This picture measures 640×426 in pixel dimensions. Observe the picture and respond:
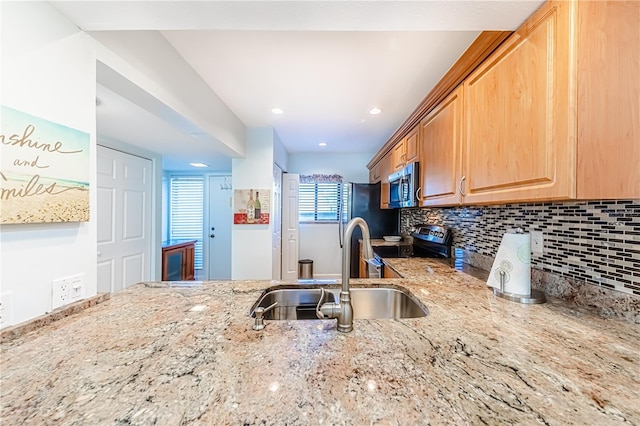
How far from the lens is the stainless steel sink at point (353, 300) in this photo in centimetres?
138

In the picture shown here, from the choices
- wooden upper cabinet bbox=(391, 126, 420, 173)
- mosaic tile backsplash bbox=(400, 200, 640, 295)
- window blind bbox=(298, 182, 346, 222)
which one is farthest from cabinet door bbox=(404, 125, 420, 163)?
window blind bbox=(298, 182, 346, 222)

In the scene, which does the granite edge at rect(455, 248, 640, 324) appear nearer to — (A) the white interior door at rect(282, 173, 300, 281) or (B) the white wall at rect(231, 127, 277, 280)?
(B) the white wall at rect(231, 127, 277, 280)

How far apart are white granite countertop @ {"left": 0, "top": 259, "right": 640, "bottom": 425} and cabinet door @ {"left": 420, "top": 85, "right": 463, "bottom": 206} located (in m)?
0.89

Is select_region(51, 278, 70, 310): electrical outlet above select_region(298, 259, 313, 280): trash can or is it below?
above

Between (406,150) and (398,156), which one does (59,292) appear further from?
(398,156)

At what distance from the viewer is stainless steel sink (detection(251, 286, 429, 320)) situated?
1375 mm

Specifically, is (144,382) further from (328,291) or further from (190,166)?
(190,166)

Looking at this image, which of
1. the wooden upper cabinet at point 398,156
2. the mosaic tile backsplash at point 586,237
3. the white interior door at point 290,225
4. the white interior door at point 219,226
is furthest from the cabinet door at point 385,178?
the white interior door at point 219,226

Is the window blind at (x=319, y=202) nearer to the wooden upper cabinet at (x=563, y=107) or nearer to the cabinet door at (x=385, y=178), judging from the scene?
the cabinet door at (x=385, y=178)

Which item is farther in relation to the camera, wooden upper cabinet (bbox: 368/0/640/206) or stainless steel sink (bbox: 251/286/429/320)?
stainless steel sink (bbox: 251/286/429/320)

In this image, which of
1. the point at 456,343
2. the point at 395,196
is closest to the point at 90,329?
the point at 456,343

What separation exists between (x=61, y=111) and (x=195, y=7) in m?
0.62

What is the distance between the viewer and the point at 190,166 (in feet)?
14.6

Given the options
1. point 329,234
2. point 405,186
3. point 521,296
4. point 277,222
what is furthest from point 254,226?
point 521,296
